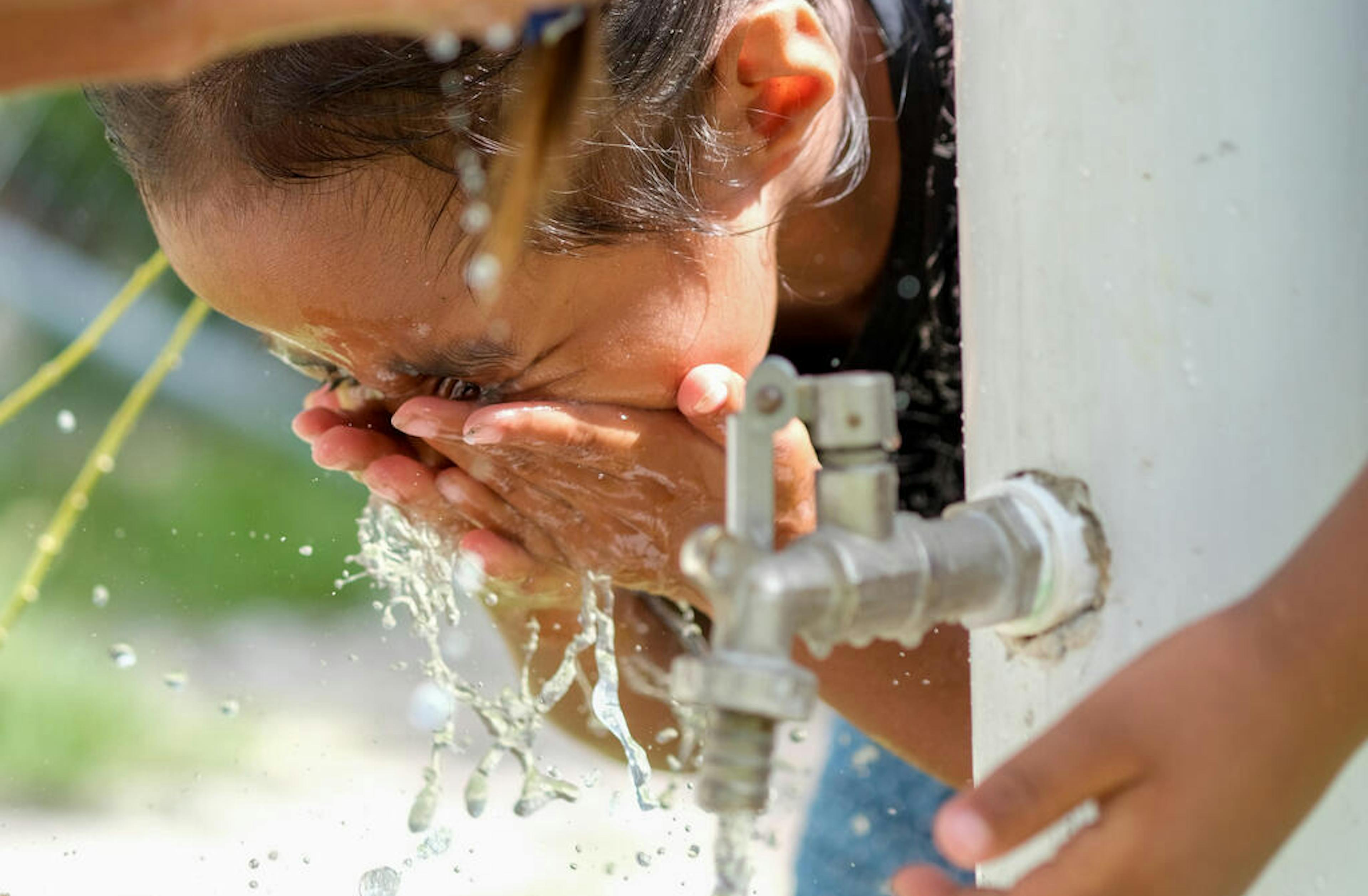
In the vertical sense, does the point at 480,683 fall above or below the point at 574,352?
below

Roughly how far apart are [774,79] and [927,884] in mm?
653

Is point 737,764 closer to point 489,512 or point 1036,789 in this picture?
point 1036,789

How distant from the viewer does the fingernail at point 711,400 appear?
1.00m

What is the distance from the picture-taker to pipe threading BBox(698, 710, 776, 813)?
0.50m

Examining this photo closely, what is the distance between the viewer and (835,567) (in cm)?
54

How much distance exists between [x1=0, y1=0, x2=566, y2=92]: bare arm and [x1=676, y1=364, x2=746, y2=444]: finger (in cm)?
63

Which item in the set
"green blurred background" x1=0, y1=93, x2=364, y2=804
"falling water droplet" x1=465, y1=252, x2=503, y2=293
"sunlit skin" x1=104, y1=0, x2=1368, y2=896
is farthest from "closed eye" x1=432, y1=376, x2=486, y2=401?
"green blurred background" x1=0, y1=93, x2=364, y2=804

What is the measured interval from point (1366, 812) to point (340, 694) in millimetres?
2336

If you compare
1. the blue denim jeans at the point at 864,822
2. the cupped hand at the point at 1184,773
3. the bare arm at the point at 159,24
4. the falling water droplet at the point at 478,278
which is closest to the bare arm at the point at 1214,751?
the cupped hand at the point at 1184,773

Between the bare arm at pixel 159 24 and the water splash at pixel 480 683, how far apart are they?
786mm

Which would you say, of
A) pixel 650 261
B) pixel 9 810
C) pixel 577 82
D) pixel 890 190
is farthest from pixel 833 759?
pixel 9 810

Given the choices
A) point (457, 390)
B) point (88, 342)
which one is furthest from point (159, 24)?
point (88, 342)

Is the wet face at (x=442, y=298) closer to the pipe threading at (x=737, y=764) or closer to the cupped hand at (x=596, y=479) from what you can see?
the cupped hand at (x=596, y=479)

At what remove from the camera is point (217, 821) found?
2.27 m
